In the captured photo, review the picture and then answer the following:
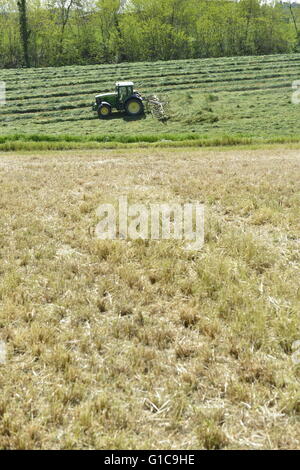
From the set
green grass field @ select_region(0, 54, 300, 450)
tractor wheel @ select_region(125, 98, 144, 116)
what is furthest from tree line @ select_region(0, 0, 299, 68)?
→ green grass field @ select_region(0, 54, 300, 450)

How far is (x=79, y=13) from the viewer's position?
244 feet

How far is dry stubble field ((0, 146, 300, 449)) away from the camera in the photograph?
8.79 feet

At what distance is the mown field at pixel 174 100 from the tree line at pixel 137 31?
21.1 meters

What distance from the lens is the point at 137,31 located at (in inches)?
2532

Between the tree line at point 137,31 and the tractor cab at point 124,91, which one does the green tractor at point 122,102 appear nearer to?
the tractor cab at point 124,91

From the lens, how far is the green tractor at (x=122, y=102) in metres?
24.4

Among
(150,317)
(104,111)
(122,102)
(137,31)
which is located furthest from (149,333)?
(137,31)

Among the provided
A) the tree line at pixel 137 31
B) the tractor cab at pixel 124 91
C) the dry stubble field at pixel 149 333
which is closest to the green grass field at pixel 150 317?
the dry stubble field at pixel 149 333

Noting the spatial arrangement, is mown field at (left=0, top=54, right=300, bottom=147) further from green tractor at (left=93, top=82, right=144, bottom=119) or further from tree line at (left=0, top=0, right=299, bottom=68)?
tree line at (left=0, top=0, right=299, bottom=68)

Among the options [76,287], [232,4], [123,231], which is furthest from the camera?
[232,4]
